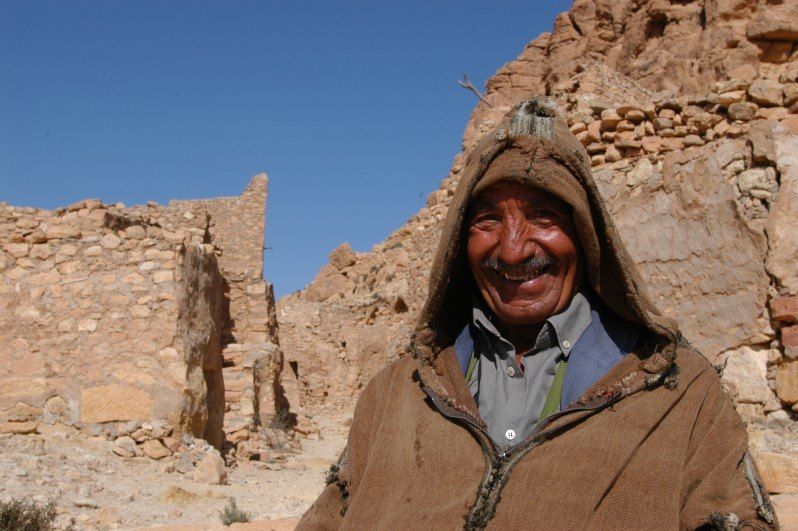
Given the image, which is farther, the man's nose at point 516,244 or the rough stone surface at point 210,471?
the rough stone surface at point 210,471

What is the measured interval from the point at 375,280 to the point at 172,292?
15617mm

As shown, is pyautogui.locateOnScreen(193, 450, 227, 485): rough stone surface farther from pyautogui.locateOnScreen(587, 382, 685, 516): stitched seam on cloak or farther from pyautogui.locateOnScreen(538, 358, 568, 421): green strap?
pyautogui.locateOnScreen(587, 382, 685, 516): stitched seam on cloak

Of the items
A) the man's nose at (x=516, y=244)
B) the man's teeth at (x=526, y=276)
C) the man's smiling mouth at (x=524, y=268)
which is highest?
the man's nose at (x=516, y=244)

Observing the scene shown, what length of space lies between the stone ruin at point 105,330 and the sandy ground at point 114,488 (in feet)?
0.76

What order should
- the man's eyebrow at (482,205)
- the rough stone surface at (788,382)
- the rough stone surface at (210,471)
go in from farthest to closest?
the rough stone surface at (210,471), the rough stone surface at (788,382), the man's eyebrow at (482,205)

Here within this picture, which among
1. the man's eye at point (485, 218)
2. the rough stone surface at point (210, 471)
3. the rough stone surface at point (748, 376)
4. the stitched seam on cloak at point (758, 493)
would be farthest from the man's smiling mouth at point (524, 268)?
the rough stone surface at point (210, 471)

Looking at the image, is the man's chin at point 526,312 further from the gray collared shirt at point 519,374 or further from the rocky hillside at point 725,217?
the rocky hillside at point 725,217

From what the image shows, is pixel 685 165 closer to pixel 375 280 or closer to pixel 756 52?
pixel 756 52

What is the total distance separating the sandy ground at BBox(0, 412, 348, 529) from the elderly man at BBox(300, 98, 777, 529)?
404 cm

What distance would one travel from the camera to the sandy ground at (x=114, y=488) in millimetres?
5723

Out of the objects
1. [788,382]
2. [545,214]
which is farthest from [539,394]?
[788,382]

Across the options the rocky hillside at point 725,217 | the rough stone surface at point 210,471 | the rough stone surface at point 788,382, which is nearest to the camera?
the rough stone surface at point 788,382

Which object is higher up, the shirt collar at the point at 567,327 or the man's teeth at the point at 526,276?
the man's teeth at the point at 526,276

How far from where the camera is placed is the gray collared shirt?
6.20 feet
